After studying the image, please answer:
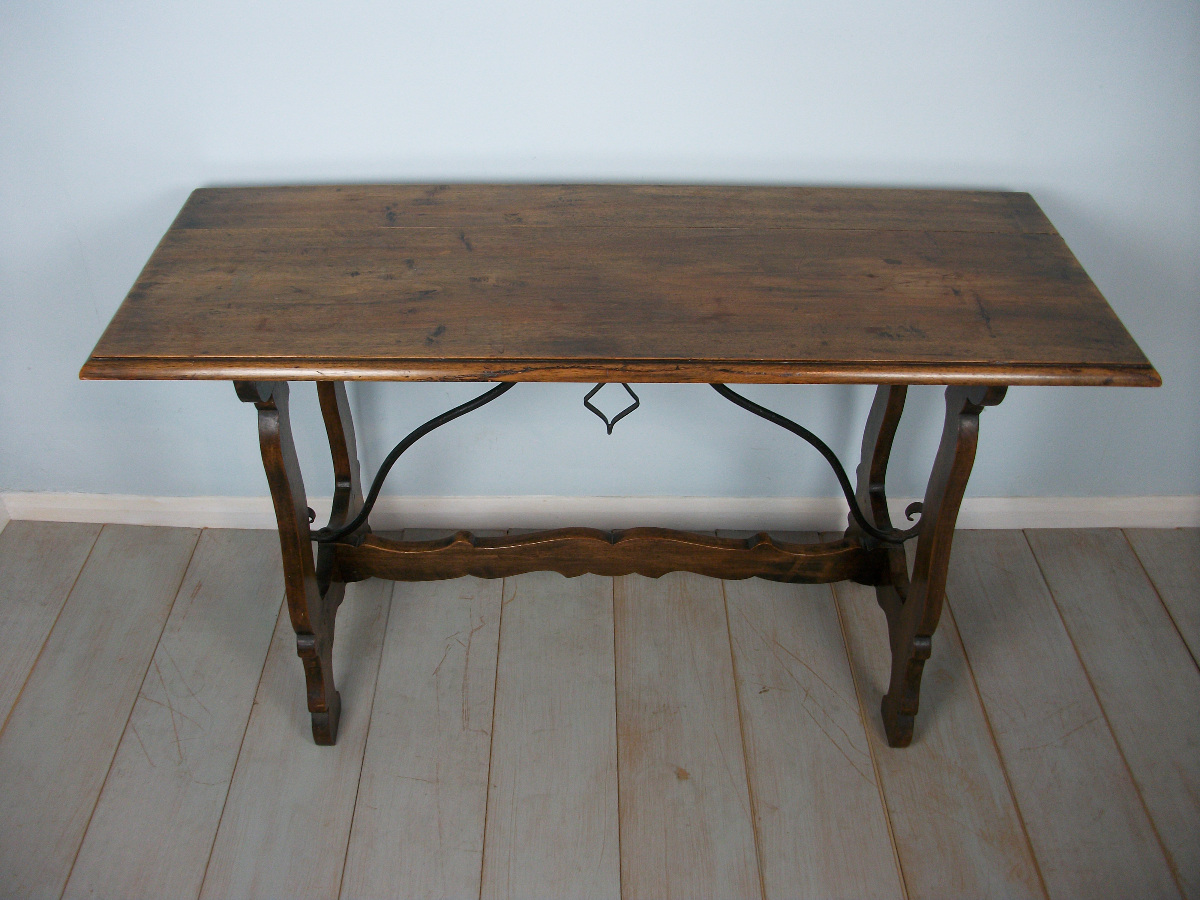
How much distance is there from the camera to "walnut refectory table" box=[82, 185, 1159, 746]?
1.17 m

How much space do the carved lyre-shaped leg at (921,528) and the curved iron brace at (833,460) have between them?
0.16ft

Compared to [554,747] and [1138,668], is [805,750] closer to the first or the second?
[554,747]

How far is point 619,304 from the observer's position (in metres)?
1.24

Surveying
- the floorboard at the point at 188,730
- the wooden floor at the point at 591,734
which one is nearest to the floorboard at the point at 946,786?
the wooden floor at the point at 591,734

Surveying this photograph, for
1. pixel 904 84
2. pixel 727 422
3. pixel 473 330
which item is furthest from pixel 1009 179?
pixel 473 330

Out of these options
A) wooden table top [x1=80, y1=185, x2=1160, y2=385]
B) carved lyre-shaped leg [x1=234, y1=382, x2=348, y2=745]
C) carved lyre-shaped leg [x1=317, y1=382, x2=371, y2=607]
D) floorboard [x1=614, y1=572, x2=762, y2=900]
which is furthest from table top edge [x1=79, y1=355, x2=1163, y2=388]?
floorboard [x1=614, y1=572, x2=762, y2=900]

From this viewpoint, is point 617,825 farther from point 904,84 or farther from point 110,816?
point 904,84

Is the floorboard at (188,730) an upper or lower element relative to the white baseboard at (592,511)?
lower

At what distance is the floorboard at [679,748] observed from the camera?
147 centimetres

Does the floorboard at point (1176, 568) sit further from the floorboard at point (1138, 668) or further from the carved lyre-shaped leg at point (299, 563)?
the carved lyre-shaped leg at point (299, 563)

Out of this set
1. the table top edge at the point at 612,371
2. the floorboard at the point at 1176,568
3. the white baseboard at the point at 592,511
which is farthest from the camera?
the white baseboard at the point at 592,511

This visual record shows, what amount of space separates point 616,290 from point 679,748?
2.80 feet

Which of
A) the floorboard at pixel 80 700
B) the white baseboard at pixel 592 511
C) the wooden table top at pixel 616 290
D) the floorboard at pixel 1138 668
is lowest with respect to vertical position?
the floorboard at pixel 80 700

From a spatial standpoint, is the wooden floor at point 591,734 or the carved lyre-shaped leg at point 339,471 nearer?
the wooden floor at point 591,734
